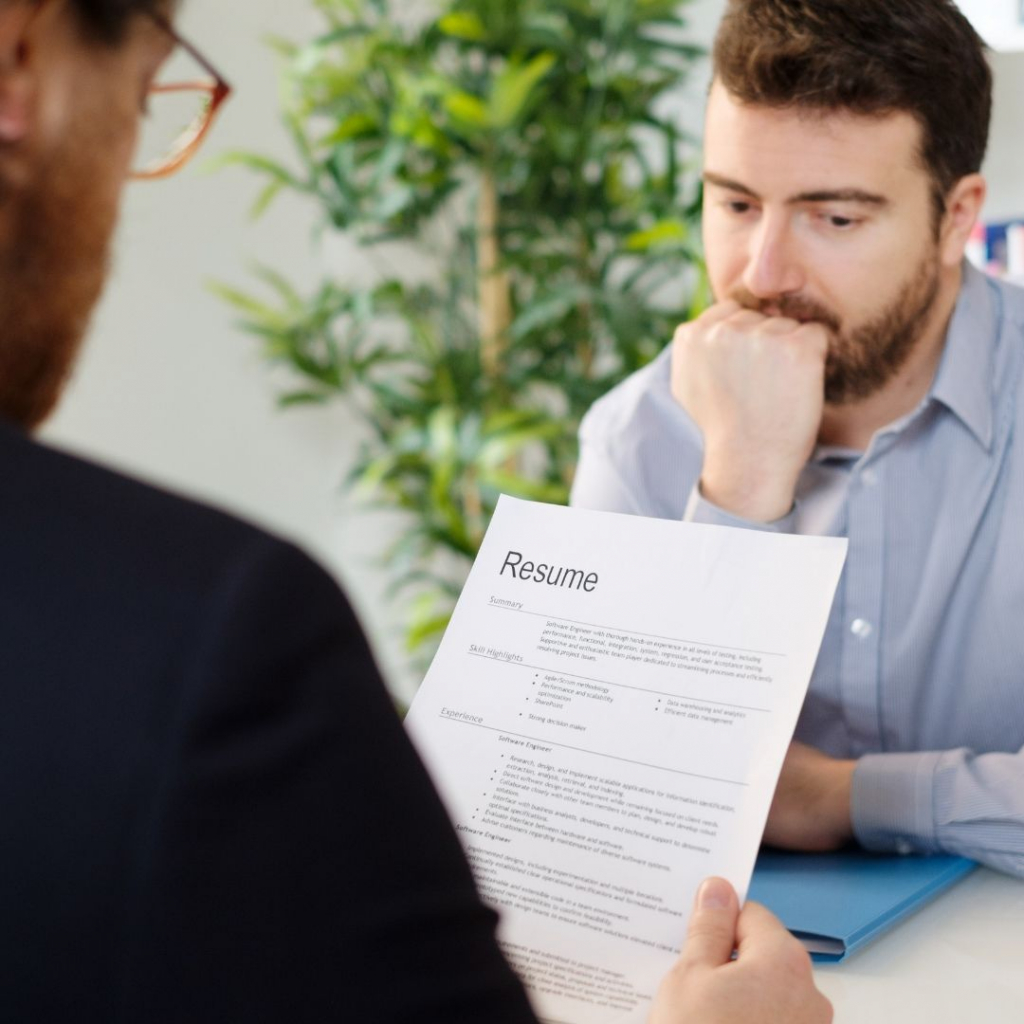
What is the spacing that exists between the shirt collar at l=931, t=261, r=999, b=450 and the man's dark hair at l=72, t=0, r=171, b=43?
106 centimetres

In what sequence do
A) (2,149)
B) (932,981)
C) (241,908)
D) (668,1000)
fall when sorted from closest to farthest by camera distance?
(241,908) < (2,149) < (668,1000) < (932,981)

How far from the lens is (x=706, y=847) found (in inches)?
29.8

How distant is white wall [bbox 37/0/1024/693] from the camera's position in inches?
122

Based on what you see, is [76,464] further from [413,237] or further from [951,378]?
[413,237]

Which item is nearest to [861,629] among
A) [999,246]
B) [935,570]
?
[935,570]

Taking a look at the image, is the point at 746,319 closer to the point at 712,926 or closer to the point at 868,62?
the point at 868,62

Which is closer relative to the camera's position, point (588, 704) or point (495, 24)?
point (588, 704)

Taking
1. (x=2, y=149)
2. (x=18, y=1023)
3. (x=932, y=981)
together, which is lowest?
(x=932, y=981)

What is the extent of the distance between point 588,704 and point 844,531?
2.13 ft

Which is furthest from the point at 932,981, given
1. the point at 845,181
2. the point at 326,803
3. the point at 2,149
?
the point at 845,181

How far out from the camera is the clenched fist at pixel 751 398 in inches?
51.4

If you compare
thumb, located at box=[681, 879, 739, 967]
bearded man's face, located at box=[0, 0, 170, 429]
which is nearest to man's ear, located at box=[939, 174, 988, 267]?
thumb, located at box=[681, 879, 739, 967]

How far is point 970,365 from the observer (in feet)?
4.58

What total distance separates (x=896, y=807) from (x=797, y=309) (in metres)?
0.62
